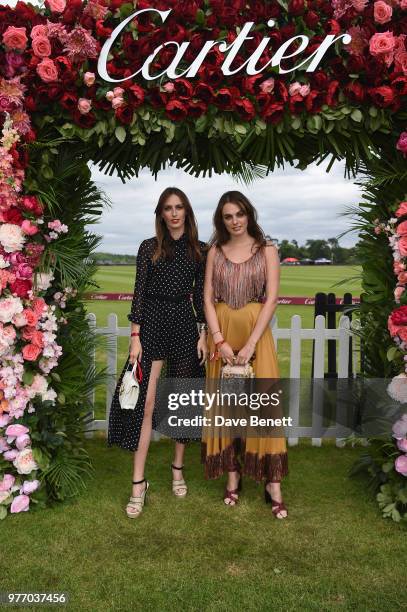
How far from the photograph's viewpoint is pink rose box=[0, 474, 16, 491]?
11.9ft

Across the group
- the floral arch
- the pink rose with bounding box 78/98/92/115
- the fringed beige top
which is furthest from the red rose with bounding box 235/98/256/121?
the pink rose with bounding box 78/98/92/115

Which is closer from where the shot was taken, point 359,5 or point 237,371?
point 359,5

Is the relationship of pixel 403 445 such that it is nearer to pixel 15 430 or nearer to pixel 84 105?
pixel 15 430

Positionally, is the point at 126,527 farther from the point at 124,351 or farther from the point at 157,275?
the point at 124,351

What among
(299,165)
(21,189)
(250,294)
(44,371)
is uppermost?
(299,165)

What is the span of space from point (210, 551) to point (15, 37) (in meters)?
3.49

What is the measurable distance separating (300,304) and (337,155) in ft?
60.6

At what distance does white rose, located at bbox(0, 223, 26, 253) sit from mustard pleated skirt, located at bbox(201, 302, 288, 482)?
143 cm

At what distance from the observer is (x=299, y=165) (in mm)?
3865

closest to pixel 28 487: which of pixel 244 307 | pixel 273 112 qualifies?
pixel 244 307

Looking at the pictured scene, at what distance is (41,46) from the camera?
3.29 metres

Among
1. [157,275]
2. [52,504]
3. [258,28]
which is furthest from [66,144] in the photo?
[52,504]

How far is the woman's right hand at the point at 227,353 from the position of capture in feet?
11.5

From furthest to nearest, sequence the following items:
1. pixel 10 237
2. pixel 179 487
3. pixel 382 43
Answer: pixel 179 487 < pixel 10 237 < pixel 382 43
